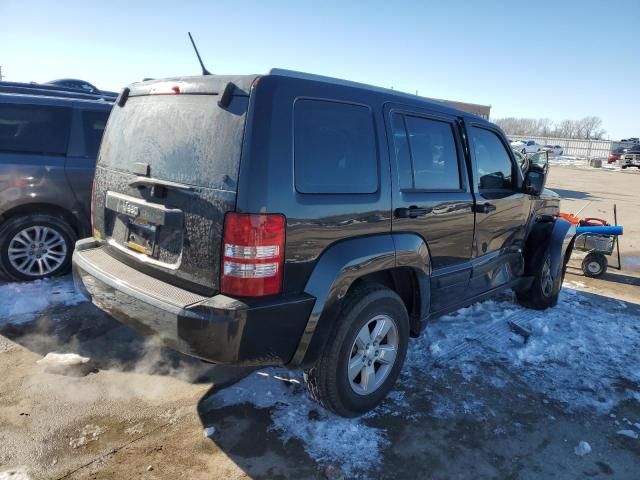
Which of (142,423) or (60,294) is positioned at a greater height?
(60,294)

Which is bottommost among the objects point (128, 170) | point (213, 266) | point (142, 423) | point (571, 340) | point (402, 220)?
point (142, 423)

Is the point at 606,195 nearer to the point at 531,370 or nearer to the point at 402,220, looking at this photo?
the point at 531,370

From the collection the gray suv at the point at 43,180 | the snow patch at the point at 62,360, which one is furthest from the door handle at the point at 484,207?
the gray suv at the point at 43,180

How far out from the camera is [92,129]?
5.17 m

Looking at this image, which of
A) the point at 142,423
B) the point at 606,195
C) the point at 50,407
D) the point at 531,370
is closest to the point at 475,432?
the point at 531,370

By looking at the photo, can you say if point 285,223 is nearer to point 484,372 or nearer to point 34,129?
point 484,372

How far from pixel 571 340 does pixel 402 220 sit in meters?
2.46

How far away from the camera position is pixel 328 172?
2.62 metres

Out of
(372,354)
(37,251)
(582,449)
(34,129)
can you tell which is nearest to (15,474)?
(372,354)

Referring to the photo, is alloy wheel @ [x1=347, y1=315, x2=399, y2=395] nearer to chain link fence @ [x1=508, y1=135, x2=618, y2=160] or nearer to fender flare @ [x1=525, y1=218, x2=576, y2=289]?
fender flare @ [x1=525, y1=218, x2=576, y2=289]

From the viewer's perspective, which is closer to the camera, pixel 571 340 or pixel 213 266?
pixel 213 266

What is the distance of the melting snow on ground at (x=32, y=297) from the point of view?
167 inches

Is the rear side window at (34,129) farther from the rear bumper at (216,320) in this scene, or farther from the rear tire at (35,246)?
the rear bumper at (216,320)

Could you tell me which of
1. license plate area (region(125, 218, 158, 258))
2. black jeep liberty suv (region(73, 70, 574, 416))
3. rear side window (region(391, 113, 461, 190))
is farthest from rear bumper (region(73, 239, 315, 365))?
rear side window (region(391, 113, 461, 190))
